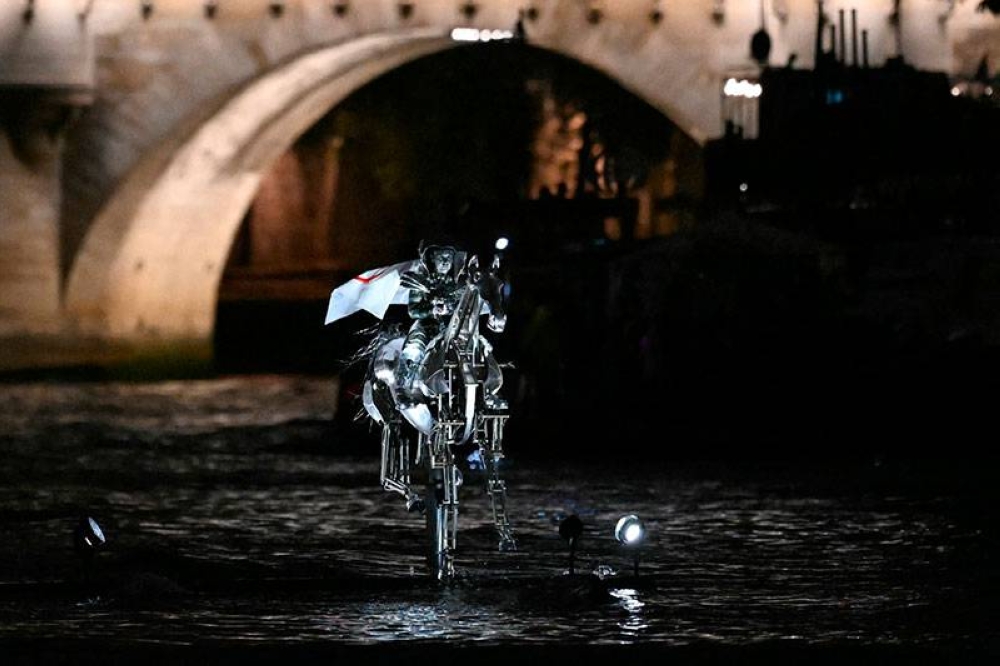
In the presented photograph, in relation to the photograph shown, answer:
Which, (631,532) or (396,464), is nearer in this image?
(631,532)

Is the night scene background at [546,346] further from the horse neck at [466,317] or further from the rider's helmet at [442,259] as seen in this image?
the rider's helmet at [442,259]

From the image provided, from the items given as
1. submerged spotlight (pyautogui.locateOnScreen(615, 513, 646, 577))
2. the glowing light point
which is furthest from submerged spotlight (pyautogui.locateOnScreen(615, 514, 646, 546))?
the glowing light point

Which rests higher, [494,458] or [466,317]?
[466,317]

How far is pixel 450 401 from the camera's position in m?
12.4

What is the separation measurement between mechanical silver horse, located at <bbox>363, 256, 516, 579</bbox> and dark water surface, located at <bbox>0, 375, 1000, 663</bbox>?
362 millimetres

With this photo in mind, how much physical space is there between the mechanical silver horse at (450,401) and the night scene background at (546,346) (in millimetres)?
375

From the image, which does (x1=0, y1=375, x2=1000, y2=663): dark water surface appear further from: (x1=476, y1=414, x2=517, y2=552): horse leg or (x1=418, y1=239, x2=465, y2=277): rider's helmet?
(x1=418, y1=239, x2=465, y2=277): rider's helmet

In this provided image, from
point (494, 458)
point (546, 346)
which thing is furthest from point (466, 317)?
A: point (546, 346)

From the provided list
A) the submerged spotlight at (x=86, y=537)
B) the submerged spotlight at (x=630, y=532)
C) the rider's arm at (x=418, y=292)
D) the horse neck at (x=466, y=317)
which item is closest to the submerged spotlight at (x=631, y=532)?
the submerged spotlight at (x=630, y=532)

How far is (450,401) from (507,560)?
1731 mm

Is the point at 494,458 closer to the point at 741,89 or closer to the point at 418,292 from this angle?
the point at 418,292

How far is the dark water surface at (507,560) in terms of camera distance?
11.1 meters

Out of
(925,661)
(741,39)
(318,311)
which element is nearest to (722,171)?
(741,39)

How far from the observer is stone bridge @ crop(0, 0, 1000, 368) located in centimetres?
3803
